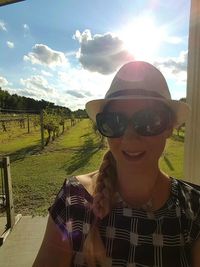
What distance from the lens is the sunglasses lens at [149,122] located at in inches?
29.0

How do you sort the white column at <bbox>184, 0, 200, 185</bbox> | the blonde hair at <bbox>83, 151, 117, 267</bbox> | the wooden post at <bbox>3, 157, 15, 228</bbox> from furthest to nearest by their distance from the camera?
the wooden post at <bbox>3, 157, 15, 228</bbox> < the white column at <bbox>184, 0, 200, 185</bbox> < the blonde hair at <bbox>83, 151, 117, 267</bbox>

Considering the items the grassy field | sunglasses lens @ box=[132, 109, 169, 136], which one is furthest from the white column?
the grassy field

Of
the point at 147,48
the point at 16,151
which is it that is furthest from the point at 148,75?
the point at 16,151

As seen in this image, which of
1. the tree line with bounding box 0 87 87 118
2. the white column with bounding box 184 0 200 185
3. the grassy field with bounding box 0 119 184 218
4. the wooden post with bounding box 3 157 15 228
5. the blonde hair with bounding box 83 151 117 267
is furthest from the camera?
the tree line with bounding box 0 87 87 118

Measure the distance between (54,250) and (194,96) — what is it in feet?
3.07

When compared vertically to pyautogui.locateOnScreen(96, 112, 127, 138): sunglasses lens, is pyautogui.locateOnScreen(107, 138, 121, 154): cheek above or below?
below

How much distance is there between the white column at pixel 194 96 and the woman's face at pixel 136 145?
66 centimetres

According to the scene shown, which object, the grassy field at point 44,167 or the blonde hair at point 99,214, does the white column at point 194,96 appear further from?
the grassy field at point 44,167

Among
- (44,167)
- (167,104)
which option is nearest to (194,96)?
(167,104)

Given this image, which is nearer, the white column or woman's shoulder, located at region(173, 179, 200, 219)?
woman's shoulder, located at region(173, 179, 200, 219)

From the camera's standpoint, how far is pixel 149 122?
0.74 metres

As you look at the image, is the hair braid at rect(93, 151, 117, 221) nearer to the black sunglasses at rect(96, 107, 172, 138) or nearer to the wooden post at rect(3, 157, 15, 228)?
the black sunglasses at rect(96, 107, 172, 138)

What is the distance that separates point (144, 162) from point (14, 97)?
52.6 ft

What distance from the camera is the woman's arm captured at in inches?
28.7
